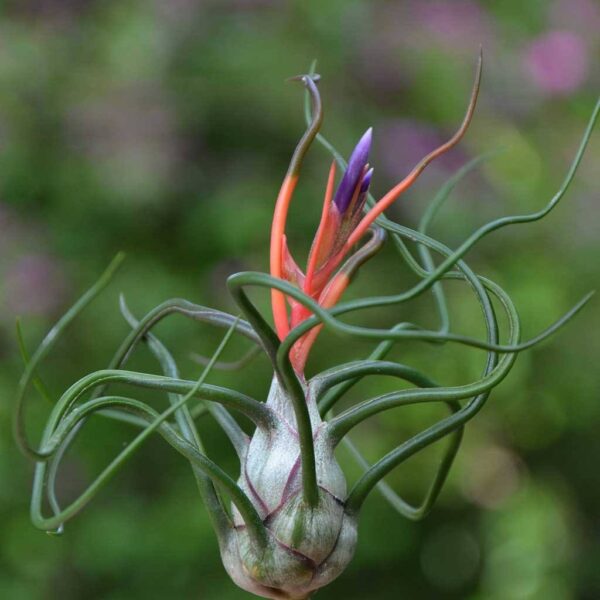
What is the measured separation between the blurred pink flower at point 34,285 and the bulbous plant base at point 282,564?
1.25 meters

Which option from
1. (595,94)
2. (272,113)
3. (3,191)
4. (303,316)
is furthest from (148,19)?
(303,316)

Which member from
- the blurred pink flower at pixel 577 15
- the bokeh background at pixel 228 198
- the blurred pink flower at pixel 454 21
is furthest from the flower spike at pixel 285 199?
the blurred pink flower at pixel 577 15

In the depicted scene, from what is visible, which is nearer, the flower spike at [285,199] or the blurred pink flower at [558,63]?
the flower spike at [285,199]

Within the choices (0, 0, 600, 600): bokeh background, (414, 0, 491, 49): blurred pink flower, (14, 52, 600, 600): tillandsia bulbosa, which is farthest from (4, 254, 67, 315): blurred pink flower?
(14, 52, 600, 600): tillandsia bulbosa

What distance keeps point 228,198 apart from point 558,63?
612 millimetres

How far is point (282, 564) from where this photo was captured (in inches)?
17.3

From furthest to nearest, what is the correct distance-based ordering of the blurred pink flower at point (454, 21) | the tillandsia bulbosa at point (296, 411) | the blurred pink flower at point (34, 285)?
1. the blurred pink flower at point (454, 21)
2. the blurred pink flower at point (34, 285)
3. the tillandsia bulbosa at point (296, 411)

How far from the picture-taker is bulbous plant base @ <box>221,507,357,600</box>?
440mm

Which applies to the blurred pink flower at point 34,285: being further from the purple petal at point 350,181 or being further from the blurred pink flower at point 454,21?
the purple petal at point 350,181

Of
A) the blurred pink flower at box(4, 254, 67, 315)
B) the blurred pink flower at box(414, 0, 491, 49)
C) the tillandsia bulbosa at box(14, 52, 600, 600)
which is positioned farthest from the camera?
the blurred pink flower at box(414, 0, 491, 49)

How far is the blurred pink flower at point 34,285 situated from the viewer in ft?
5.40

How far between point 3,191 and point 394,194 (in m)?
1.35

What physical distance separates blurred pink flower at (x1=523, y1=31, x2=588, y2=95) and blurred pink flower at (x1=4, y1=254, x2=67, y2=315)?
85 centimetres

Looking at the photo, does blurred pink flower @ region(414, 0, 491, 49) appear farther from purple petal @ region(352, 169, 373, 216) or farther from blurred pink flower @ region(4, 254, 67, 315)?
purple petal @ region(352, 169, 373, 216)
